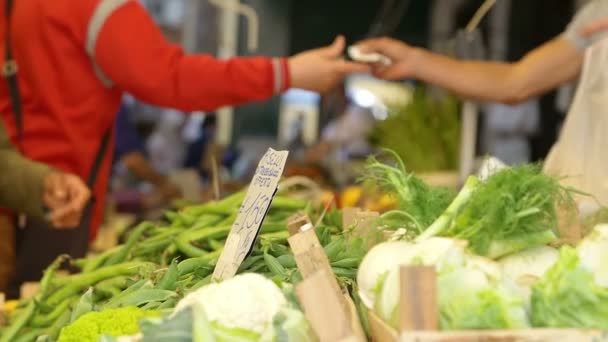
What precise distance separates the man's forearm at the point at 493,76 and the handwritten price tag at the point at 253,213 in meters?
1.61

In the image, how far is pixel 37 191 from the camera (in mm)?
2469

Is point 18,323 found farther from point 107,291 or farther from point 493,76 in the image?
point 493,76

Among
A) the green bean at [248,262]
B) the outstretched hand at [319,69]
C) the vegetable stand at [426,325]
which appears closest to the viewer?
the vegetable stand at [426,325]

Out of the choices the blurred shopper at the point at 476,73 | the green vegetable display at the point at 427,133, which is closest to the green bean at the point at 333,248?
the blurred shopper at the point at 476,73

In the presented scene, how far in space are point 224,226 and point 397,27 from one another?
4178 millimetres

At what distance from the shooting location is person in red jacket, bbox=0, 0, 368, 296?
8.66ft

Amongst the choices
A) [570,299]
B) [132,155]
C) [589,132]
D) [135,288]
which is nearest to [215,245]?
[135,288]

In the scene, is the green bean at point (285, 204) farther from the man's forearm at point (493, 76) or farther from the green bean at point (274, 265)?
the man's forearm at point (493, 76)

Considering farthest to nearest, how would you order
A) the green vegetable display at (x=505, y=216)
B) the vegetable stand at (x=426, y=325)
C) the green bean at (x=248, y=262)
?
the green bean at (x=248, y=262), the green vegetable display at (x=505, y=216), the vegetable stand at (x=426, y=325)

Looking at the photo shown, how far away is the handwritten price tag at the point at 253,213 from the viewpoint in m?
1.42

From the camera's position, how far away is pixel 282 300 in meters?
1.27

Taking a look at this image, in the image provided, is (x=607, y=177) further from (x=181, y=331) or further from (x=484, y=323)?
(x=181, y=331)

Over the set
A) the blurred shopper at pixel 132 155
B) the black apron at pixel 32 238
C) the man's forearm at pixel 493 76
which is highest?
the man's forearm at pixel 493 76

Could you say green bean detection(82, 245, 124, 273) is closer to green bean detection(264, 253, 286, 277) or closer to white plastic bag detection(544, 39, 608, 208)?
green bean detection(264, 253, 286, 277)
